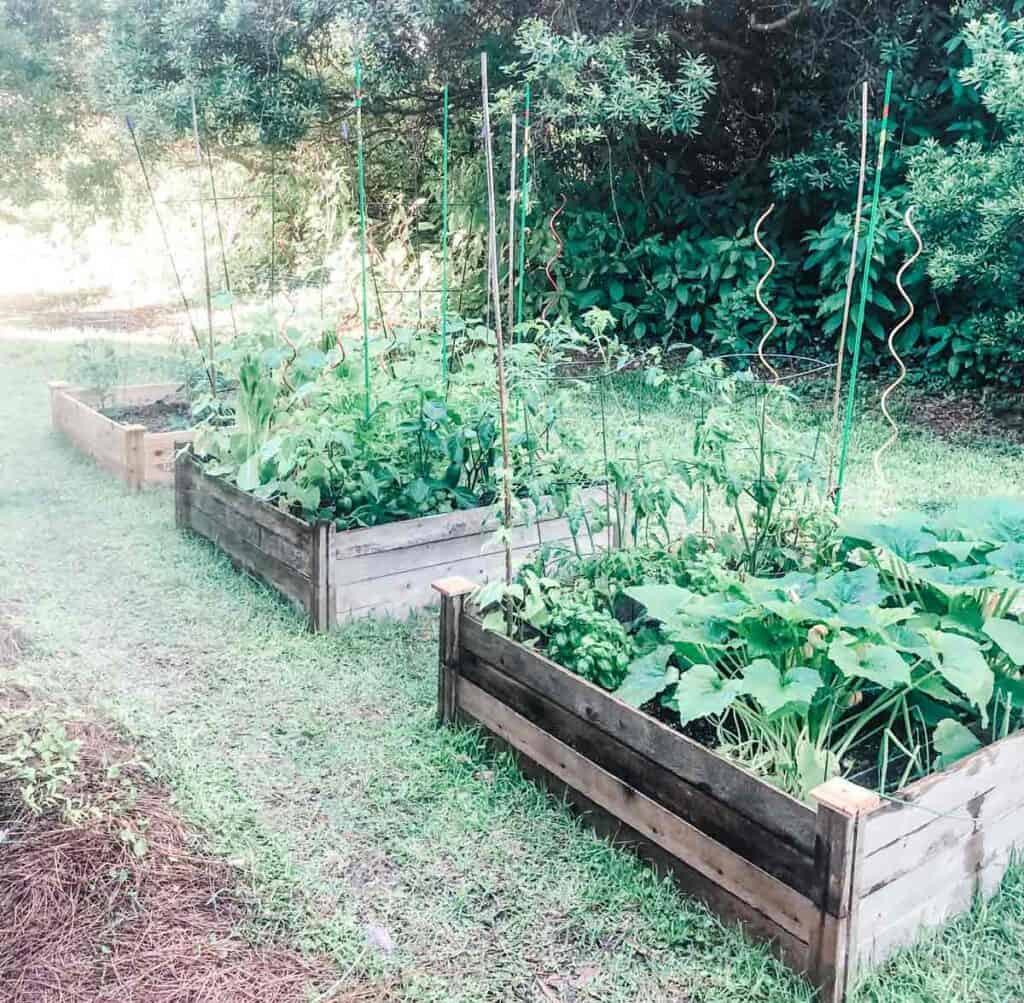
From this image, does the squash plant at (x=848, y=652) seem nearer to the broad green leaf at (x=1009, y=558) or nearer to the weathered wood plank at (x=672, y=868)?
the broad green leaf at (x=1009, y=558)

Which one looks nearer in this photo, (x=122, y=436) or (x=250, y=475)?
(x=250, y=475)

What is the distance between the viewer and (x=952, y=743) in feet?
7.05

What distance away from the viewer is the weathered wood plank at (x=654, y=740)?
1883 mm

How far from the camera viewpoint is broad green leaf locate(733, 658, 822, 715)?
2.00 meters

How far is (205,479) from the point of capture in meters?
4.20

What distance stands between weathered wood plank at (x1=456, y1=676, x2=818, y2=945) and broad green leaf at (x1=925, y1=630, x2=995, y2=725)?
0.52 metres

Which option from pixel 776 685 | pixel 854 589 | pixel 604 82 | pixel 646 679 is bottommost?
pixel 646 679

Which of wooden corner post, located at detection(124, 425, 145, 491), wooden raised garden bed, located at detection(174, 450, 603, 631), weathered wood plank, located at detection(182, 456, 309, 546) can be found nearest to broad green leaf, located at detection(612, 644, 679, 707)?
wooden raised garden bed, located at detection(174, 450, 603, 631)

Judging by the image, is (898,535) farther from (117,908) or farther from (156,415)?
(156,415)

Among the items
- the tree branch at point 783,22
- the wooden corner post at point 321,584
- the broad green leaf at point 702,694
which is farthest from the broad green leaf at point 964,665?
the tree branch at point 783,22

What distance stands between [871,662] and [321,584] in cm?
189

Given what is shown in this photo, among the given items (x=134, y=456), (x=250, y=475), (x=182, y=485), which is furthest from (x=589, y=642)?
(x=134, y=456)

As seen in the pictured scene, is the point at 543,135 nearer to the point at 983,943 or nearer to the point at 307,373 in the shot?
the point at 307,373

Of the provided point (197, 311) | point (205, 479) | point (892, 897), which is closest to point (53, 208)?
point (197, 311)
